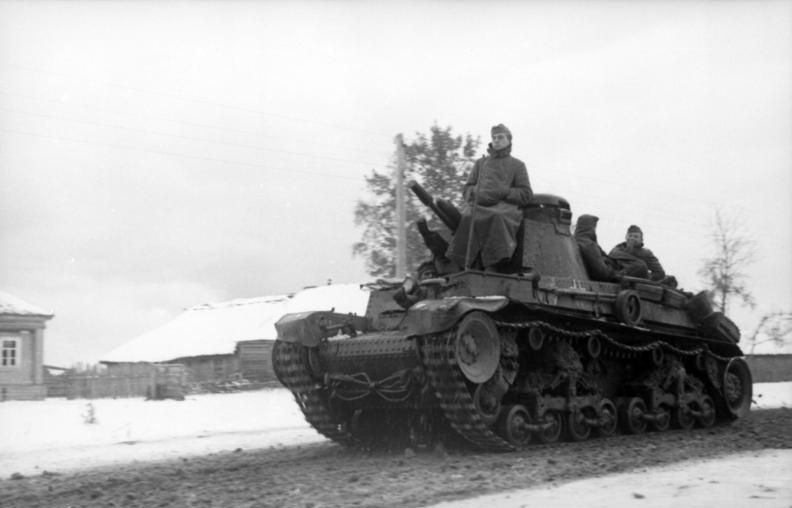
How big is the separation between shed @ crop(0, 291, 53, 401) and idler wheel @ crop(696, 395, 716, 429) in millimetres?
23562

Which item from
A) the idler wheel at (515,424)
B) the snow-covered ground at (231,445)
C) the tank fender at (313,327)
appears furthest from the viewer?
the tank fender at (313,327)

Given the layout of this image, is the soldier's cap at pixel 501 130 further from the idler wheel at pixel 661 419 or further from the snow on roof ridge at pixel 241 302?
the snow on roof ridge at pixel 241 302

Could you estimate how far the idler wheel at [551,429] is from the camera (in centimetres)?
1248

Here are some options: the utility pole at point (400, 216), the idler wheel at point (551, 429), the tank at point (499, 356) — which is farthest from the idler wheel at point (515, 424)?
the utility pole at point (400, 216)

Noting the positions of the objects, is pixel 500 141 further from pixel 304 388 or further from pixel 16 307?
pixel 16 307

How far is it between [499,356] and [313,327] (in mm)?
2581

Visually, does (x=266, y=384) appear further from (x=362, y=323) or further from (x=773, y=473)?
(x=773, y=473)

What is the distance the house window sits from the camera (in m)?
33.2

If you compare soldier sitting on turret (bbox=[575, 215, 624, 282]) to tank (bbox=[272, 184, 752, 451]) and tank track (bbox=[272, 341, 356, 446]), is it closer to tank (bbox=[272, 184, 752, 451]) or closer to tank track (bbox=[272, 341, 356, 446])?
tank (bbox=[272, 184, 752, 451])

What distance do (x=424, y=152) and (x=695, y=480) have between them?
78.9 feet

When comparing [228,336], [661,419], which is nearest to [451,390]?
[661,419]

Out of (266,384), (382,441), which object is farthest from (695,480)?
(266,384)

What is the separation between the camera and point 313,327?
1284 centimetres

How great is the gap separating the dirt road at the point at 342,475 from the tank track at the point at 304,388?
36cm
